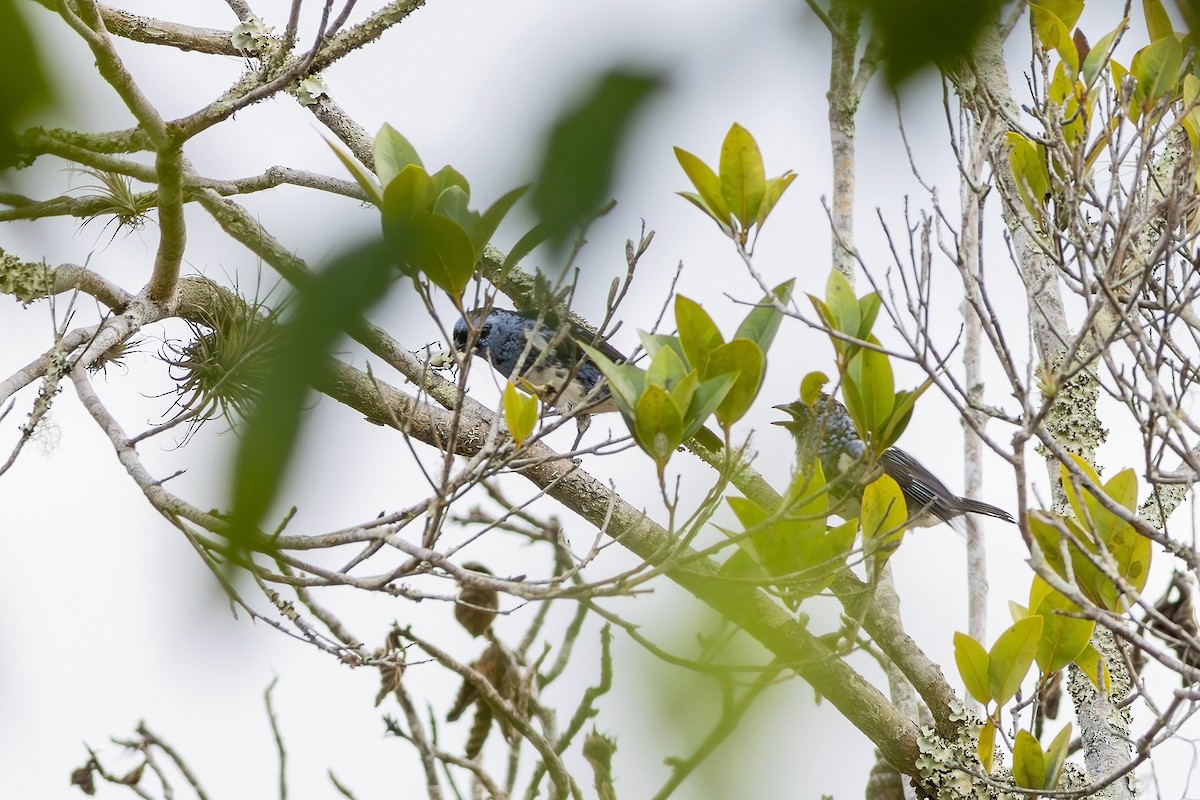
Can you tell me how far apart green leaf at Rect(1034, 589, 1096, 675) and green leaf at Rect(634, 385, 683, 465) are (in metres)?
1.09

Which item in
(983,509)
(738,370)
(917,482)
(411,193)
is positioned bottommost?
(411,193)

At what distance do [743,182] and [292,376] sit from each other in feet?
4.62

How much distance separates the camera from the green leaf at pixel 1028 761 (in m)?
2.24

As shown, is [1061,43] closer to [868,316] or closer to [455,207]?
[868,316]

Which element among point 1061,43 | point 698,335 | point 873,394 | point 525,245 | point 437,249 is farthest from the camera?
point 1061,43

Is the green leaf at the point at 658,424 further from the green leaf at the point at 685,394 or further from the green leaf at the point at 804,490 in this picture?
the green leaf at the point at 804,490

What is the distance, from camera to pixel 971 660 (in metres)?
2.24

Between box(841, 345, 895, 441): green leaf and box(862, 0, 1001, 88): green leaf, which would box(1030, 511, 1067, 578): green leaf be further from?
box(862, 0, 1001, 88): green leaf

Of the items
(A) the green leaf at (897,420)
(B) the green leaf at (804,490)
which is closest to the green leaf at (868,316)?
(A) the green leaf at (897,420)

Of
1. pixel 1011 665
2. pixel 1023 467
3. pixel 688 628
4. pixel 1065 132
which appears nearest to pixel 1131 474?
pixel 1011 665

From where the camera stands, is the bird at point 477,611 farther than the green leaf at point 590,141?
Yes

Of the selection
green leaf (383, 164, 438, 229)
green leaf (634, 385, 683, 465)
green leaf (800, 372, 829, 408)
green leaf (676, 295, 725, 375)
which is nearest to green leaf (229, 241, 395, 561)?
green leaf (383, 164, 438, 229)

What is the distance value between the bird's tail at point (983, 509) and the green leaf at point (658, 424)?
3.74m

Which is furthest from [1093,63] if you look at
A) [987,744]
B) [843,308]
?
[987,744]
